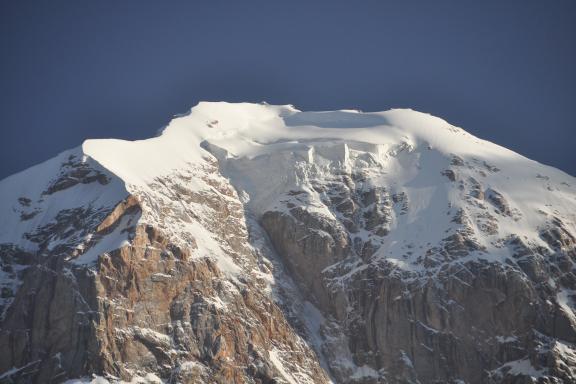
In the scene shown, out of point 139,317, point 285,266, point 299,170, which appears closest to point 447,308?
point 285,266

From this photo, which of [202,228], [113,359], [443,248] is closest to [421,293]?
[443,248]

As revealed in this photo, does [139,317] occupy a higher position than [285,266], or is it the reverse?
[139,317]

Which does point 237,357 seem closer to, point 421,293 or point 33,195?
point 421,293

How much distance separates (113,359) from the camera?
138m

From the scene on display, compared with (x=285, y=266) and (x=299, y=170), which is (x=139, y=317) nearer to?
(x=285, y=266)

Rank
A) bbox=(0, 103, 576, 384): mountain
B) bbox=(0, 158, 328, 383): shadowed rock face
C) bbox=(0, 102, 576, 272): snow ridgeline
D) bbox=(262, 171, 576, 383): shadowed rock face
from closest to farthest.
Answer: bbox=(0, 158, 328, 383): shadowed rock face < bbox=(0, 103, 576, 384): mountain < bbox=(262, 171, 576, 383): shadowed rock face < bbox=(0, 102, 576, 272): snow ridgeline

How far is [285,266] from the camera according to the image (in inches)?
6437

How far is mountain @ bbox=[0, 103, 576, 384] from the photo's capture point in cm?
14250

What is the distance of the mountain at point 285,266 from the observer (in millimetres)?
142500

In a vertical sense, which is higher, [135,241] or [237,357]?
[135,241]

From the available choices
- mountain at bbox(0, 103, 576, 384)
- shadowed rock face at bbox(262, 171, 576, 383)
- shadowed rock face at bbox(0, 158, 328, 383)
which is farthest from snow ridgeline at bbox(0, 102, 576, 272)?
shadowed rock face at bbox(262, 171, 576, 383)

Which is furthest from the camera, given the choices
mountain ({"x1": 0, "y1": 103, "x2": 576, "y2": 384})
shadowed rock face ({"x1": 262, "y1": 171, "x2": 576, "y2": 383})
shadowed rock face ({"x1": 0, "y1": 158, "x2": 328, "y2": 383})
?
shadowed rock face ({"x1": 262, "y1": 171, "x2": 576, "y2": 383})

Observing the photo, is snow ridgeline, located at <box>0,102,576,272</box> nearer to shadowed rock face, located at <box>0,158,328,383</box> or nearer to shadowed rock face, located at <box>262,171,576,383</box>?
Result: shadowed rock face, located at <box>0,158,328,383</box>

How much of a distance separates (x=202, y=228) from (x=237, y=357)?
Answer: 2165 cm
